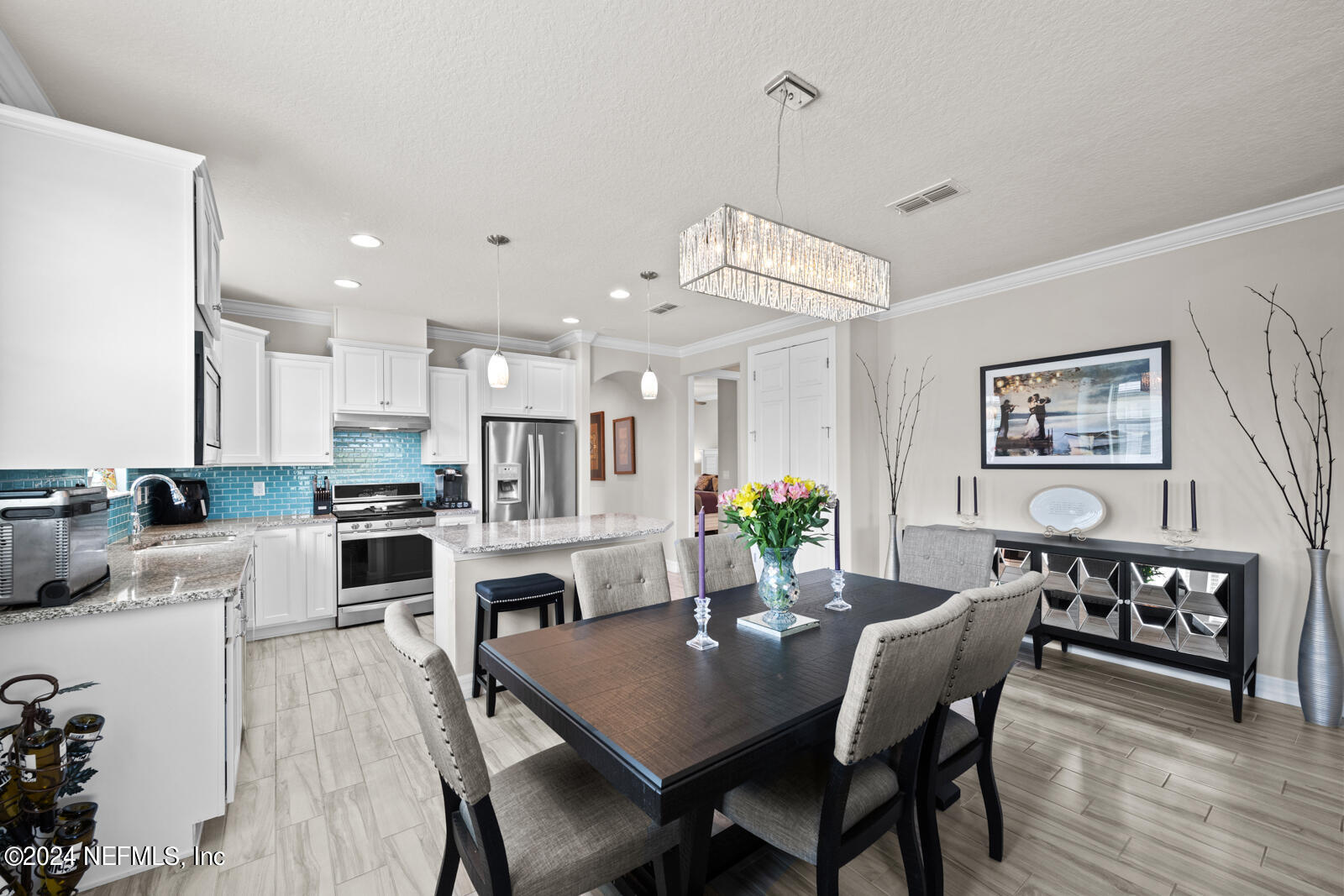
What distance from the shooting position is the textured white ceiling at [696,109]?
1.64m

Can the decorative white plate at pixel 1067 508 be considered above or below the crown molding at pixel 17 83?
below

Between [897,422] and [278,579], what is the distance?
16.0ft

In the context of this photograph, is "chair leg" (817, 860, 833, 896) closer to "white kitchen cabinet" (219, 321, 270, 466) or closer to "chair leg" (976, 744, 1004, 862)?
"chair leg" (976, 744, 1004, 862)

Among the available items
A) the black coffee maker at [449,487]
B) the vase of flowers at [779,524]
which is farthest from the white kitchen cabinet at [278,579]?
the vase of flowers at [779,524]

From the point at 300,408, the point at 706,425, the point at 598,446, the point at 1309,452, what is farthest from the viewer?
the point at 706,425

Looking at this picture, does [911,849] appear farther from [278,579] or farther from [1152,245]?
[278,579]

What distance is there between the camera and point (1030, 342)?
3.81 m

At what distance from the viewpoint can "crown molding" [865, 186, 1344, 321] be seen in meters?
2.74

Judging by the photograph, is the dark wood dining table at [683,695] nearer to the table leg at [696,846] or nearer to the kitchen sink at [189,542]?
the table leg at [696,846]

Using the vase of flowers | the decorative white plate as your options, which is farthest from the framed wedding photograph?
the vase of flowers

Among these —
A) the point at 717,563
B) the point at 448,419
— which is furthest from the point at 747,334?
the point at 717,563

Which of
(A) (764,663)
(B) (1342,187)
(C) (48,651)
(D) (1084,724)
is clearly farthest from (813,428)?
(C) (48,651)

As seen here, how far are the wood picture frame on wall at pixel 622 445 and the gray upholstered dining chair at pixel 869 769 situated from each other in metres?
5.56

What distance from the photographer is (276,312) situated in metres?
4.59
